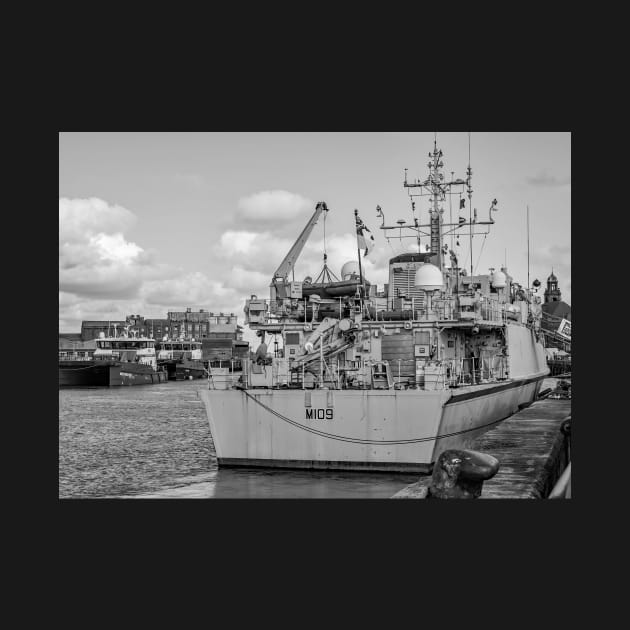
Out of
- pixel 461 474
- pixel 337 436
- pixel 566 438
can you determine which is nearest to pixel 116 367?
pixel 337 436

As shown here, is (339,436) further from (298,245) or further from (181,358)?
(181,358)

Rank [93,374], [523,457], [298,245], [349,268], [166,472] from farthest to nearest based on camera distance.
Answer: [93,374], [298,245], [349,268], [166,472], [523,457]

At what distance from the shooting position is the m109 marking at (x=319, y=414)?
2075 cm

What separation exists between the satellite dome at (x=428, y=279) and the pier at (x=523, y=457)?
4.49 meters

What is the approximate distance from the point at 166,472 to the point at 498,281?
50.5 ft

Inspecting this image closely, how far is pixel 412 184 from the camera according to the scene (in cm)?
3016

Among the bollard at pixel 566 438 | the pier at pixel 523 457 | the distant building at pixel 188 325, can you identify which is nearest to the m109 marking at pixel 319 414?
the pier at pixel 523 457

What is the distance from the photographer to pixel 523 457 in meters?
15.3

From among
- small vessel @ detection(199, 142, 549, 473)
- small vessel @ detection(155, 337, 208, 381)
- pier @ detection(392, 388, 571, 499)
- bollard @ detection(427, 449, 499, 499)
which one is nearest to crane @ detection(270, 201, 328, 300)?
small vessel @ detection(199, 142, 549, 473)

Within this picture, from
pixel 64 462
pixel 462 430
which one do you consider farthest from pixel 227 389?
pixel 64 462

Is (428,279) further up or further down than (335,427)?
further up

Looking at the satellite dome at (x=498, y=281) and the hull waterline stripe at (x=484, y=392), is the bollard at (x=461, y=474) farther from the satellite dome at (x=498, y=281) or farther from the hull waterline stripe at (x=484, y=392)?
the satellite dome at (x=498, y=281)

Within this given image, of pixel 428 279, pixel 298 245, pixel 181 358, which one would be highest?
pixel 298 245

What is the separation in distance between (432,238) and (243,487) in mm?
13479
